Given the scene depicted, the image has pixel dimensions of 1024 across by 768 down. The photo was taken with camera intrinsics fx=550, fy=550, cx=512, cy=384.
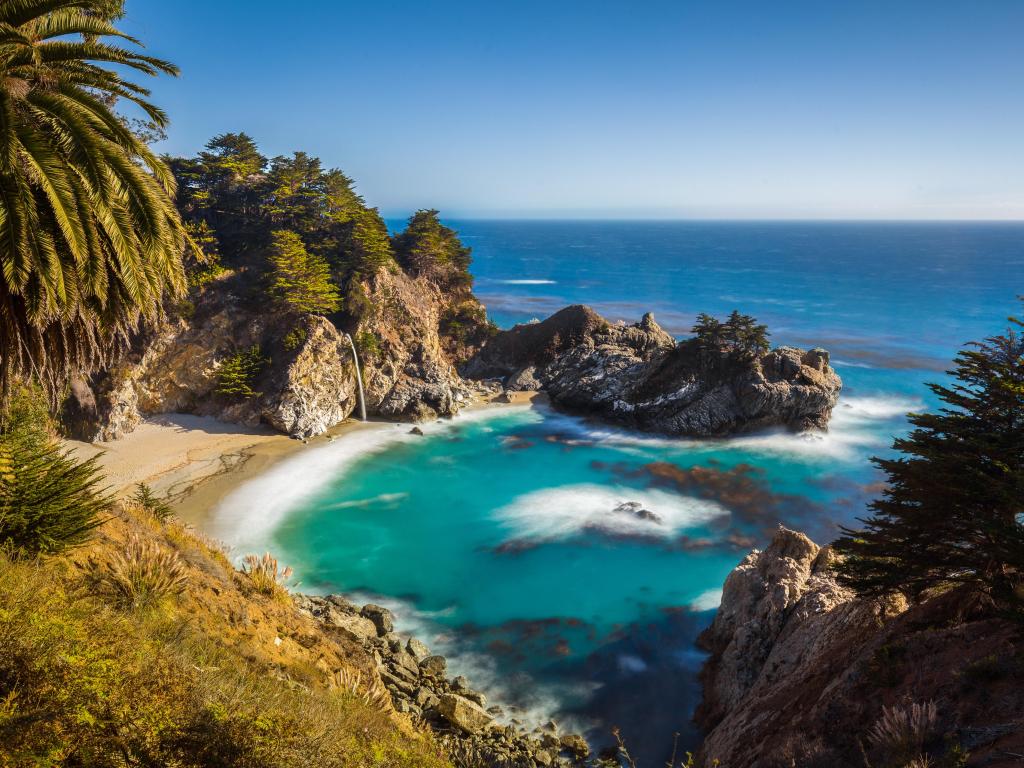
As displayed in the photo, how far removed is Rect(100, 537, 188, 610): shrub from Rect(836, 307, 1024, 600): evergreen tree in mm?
13894

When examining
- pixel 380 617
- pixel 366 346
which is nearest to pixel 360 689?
pixel 380 617

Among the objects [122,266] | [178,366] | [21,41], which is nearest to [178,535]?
[122,266]

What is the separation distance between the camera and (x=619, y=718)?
56.3 feet

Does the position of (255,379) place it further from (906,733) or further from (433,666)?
(906,733)

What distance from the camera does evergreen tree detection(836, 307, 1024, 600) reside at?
34.0 feet

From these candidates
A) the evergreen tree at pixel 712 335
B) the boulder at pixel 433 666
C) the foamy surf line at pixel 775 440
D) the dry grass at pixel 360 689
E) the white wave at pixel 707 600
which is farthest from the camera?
the evergreen tree at pixel 712 335

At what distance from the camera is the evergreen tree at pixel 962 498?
1035cm

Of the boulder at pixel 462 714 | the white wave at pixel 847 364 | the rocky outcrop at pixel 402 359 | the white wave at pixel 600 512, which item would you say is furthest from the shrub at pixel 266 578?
the white wave at pixel 847 364

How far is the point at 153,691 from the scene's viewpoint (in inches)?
242

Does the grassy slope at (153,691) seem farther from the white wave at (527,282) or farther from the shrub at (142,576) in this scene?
the white wave at (527,282)

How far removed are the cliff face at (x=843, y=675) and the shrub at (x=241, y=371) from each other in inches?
1304

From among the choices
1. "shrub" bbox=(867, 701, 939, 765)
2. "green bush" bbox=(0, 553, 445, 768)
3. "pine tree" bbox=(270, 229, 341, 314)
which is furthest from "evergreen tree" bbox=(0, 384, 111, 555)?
"pine tree" bbox=(270, 229, 341, 314)

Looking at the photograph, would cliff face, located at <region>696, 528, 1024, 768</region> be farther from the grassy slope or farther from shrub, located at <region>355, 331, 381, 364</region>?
shrub, located at <region>355, 331, 381, 364</region>

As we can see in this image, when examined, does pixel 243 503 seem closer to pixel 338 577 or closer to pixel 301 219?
pixel 338 577
